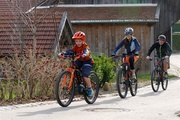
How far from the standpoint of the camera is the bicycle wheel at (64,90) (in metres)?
12.6

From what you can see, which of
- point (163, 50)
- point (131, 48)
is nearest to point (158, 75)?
point (163, 50)

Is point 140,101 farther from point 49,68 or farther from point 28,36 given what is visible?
point 28,36

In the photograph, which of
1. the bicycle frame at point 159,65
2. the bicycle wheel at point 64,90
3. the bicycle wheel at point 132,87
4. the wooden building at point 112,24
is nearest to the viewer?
the bicycle wheel at point 64,90

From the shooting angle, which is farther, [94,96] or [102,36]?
[102,36]

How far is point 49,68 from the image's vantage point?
Answer: 51.2 feet

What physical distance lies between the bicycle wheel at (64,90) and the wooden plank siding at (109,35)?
625 inches

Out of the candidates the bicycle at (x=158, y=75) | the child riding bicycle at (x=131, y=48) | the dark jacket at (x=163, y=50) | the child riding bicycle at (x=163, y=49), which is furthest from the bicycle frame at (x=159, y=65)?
the child riding bicycle at (x=131, y=48)

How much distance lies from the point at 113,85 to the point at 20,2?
31.6 feet

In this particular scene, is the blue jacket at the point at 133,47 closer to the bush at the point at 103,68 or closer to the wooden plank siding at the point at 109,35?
the bush at the point at 103,68

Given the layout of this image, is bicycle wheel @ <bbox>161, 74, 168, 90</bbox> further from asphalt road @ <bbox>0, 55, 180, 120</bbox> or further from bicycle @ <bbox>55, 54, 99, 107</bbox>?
bicycle @ <bbox>55, 54, 99, 107</bbox>

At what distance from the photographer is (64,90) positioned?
1291 centimetres

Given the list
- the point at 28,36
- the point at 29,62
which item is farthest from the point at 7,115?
the point at 28,36

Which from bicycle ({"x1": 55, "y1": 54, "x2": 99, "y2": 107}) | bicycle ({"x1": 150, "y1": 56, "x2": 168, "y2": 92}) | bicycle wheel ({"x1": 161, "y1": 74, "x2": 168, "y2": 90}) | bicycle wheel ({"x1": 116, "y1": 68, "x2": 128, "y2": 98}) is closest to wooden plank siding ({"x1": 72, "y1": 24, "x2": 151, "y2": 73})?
bicycle wheel ({"x1": 161, "y1": 74, "x2": 168, "y2": 90})

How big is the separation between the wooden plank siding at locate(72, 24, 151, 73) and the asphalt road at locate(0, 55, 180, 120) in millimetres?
13735
